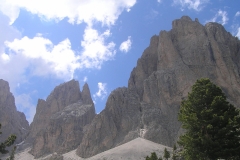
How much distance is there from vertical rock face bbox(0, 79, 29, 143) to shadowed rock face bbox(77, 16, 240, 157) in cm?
6031

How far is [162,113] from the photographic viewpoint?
337 ft

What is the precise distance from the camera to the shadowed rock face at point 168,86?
321ft

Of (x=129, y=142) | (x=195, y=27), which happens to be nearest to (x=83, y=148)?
(x=129, y=142)

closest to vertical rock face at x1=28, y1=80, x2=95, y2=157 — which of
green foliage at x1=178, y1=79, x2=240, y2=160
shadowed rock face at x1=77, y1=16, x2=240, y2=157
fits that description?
shadowed rock face at x1=77, y1=16, x2=240, y2=157

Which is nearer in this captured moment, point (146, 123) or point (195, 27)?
point (146, 123)

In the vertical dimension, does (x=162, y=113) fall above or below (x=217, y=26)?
below

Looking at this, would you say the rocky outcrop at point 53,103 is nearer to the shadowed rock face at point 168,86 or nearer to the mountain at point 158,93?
the mountain at point 158,93

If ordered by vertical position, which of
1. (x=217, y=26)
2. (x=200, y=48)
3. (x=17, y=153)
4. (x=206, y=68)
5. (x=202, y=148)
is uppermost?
(x=217, y=26)

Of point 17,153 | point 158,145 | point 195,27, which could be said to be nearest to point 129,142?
point 158,145

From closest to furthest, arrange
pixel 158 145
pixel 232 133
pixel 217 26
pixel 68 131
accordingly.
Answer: pixel 232 133, pixel 158 145, pixel 217 26, pixel 68 131

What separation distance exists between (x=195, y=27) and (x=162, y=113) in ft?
125

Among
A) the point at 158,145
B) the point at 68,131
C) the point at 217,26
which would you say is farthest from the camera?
the point at 68,131

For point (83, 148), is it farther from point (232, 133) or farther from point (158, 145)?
point (232, 133)

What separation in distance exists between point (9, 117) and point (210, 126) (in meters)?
151
